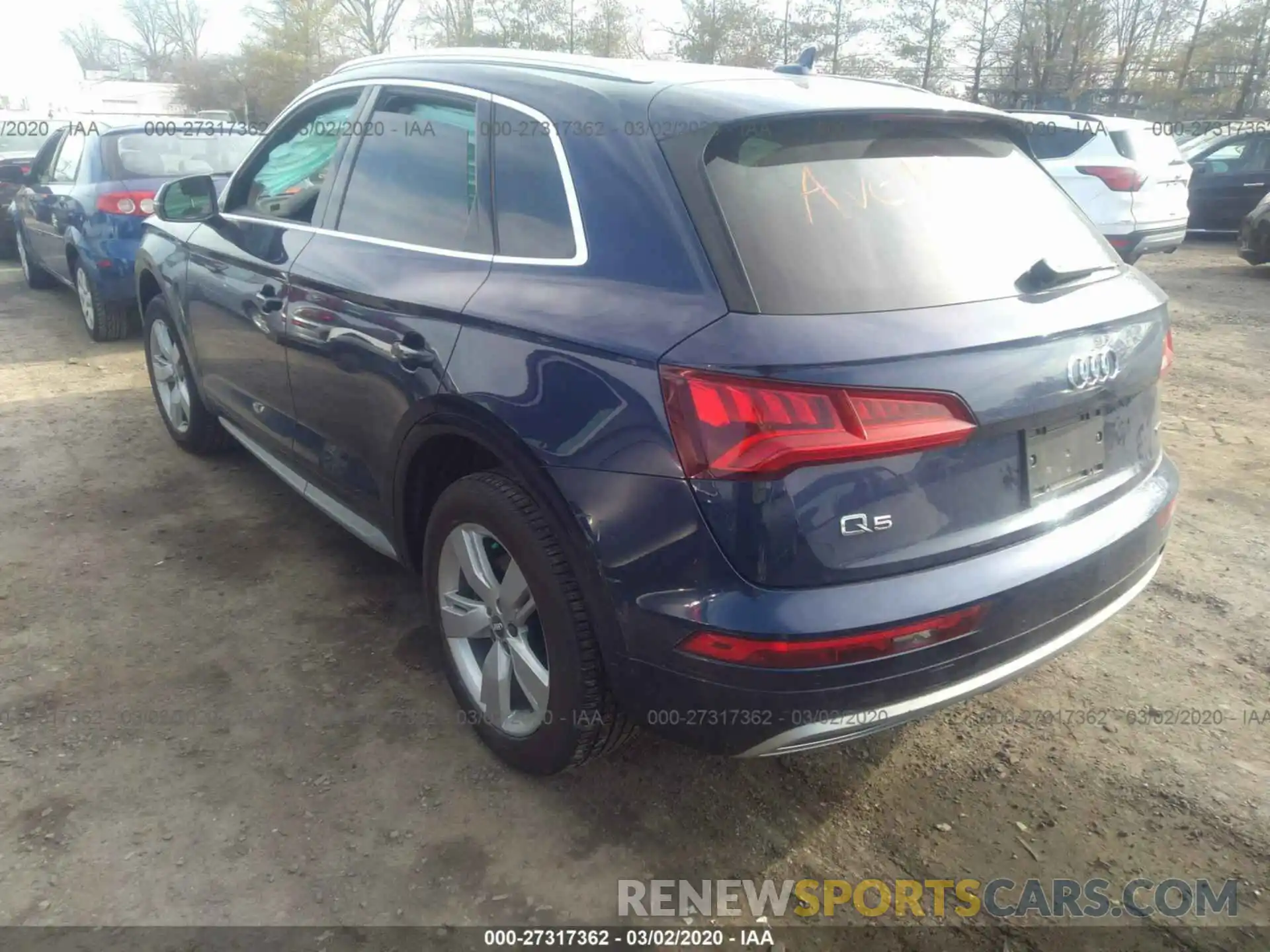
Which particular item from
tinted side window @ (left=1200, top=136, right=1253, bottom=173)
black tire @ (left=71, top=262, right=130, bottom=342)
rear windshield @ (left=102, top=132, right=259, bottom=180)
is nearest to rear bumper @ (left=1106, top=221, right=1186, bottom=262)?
tinted side window @ (left=1200, top=136, right=1253, bottom=173)

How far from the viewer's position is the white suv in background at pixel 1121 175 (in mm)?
8859

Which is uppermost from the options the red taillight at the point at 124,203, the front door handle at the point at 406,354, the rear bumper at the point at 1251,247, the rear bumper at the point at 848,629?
the front door handle at the point at 406,354

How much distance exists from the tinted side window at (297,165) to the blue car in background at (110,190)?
281cm

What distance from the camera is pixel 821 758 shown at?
270cm

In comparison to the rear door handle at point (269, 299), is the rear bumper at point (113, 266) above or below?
below

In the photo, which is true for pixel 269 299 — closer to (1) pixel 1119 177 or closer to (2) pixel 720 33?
(1) pixel 1119 177

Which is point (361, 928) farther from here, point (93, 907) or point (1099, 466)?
point (1099, 466)

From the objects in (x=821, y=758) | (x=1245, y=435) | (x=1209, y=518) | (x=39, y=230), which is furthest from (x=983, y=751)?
(x=39, y=230)

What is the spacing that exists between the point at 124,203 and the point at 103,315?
0.90 meters

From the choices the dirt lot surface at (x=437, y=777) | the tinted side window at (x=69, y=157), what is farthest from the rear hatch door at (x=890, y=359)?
the tinted side window at (x=69, y=157)

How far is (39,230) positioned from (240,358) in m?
6.00

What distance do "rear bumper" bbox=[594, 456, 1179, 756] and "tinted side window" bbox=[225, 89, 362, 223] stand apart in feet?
6.98

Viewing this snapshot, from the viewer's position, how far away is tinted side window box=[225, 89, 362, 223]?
3.28 m

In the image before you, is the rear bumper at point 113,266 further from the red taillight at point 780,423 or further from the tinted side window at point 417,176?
the red taillight at point 780,423
